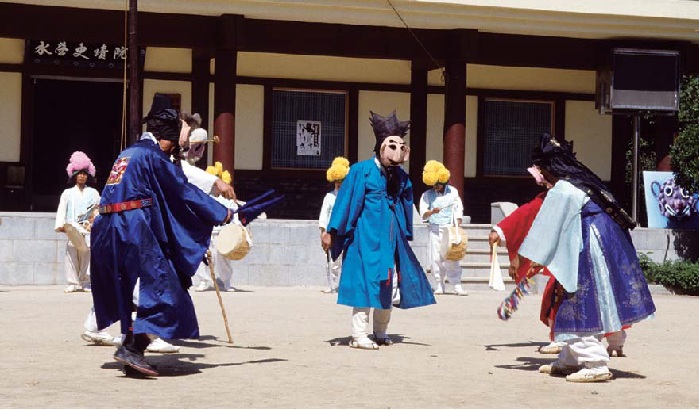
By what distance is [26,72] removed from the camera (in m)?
20.6

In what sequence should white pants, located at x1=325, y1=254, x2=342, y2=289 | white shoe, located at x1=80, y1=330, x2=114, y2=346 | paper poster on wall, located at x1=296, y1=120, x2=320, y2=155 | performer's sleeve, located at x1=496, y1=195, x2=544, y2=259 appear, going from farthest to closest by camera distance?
1. paper poster on wall, located at x1=296, y1=120, x2=320, y2=155
2. white pants, located at x1=325, y1=254, x2=342, y2=289
3. white shoe, located at x1=80, y1=330, x2=114, y2=346
4. performer's sleeve, located at x1=496, y1=195, x2=544, y2=259

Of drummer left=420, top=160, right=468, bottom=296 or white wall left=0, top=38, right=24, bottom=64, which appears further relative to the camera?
white wall left=0, top=38, right=24, bottom=64

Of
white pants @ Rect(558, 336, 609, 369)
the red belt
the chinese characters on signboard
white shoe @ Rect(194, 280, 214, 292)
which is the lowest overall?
white shoe @ Rect(194, 280, 214, 292)

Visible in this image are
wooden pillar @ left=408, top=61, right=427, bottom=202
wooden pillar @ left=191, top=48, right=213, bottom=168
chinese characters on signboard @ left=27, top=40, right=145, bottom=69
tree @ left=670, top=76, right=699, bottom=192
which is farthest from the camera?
wooden pillar @ left=408, top=61, right=427, bottom=202

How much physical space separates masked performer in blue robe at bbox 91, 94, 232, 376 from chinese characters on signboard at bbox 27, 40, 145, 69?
39.0 ft

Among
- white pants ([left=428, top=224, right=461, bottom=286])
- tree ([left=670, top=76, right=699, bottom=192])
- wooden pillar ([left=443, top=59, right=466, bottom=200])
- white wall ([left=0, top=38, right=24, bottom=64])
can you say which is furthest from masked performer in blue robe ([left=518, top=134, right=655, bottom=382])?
white wall ([left=0, top=38, right=24, bottom=64])

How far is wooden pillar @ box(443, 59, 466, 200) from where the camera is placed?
66.1ft

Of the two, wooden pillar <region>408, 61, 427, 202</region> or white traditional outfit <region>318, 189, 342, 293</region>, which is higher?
wooden pillar <region>408, 61, 427, 202</region>

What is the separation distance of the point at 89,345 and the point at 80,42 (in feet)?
33.7

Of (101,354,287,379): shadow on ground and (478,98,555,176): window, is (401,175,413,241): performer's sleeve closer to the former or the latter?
(101,354,287,379): shadow on ground

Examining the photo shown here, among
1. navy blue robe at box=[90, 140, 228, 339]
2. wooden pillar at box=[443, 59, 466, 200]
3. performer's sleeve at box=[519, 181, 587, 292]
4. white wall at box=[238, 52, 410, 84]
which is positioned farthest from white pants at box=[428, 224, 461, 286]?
navy blue robe at box=[90, 140, 228, 339]

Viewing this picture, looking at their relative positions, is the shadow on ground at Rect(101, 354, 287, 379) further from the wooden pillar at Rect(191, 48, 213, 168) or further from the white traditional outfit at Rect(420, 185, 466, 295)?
the wooden pillar at Rect(191, 48, 213, 168)

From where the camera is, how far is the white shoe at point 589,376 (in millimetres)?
8531

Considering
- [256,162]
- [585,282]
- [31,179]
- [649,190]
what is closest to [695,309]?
[649,190]
